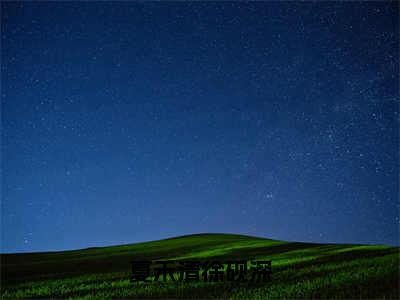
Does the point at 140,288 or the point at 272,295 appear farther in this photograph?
the point at 140,288

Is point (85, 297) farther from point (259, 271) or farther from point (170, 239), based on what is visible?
point (170, 239)

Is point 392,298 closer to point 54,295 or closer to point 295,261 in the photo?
point 295,261

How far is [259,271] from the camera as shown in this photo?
22.7 metres

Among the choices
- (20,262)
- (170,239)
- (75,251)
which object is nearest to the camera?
(20,262)

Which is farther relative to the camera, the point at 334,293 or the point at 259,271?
the point at 259,271

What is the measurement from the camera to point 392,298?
1670 cm

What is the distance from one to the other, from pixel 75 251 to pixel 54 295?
36.0 m

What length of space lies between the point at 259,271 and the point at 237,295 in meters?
4.94

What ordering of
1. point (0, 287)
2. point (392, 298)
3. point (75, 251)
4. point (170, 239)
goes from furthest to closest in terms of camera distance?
point (170, 239)
point (75, 251)
point (0, 287)
point (392, 298)

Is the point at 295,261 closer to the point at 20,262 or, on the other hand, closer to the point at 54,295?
the point at 54,295

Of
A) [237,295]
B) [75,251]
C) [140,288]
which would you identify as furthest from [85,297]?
[75,251]

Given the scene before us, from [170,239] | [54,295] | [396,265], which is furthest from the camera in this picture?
[170,239]

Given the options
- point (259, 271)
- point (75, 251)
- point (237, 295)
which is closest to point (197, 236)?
point (75, 251)

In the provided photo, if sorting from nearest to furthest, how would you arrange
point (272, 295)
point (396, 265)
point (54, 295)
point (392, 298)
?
point (392, 298) → point (272, 295) → point (54, 295) → point (396, 265)
